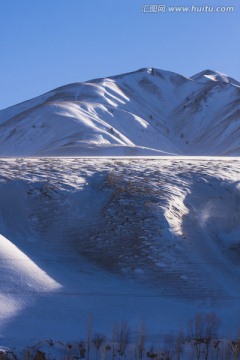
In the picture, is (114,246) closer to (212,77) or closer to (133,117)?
(133,117)

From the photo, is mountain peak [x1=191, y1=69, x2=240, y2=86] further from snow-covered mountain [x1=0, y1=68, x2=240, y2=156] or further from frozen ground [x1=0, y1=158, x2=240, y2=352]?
frozen ground [x1=0, y1=158, x2=240, y2=352]

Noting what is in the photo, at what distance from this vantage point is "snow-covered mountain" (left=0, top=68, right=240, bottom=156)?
67.9m

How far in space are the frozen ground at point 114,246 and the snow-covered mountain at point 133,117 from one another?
28382 millimetres

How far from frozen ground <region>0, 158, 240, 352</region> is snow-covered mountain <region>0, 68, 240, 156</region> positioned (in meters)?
28.4

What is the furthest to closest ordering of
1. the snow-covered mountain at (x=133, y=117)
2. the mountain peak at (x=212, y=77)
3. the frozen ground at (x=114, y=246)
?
the mountain peak at (x=212, y=77) → the snow-covered mountain at (x=133, y=117) → the frozen ground at (x=114, y=246)

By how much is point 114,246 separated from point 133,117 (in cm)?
6908

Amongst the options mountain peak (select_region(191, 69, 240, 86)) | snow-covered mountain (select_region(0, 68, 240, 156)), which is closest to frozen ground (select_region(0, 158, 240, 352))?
snow-covered mountain (select_region(0, 68, 240, 156))

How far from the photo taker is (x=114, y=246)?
50.7ft

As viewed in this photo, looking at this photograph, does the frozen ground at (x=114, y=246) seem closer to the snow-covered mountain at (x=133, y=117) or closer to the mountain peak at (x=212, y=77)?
the snow-covered mountain at (x=133, y=117)

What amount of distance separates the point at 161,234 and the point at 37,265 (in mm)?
3399

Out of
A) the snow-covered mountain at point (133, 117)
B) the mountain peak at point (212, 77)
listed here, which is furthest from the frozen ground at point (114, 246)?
the mountain peak at point (212, 77)

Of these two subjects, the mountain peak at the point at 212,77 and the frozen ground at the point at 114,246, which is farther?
the mountain peak at the point at 212,77

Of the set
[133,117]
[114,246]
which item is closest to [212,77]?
[133,117]

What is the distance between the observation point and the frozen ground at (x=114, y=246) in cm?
1214
